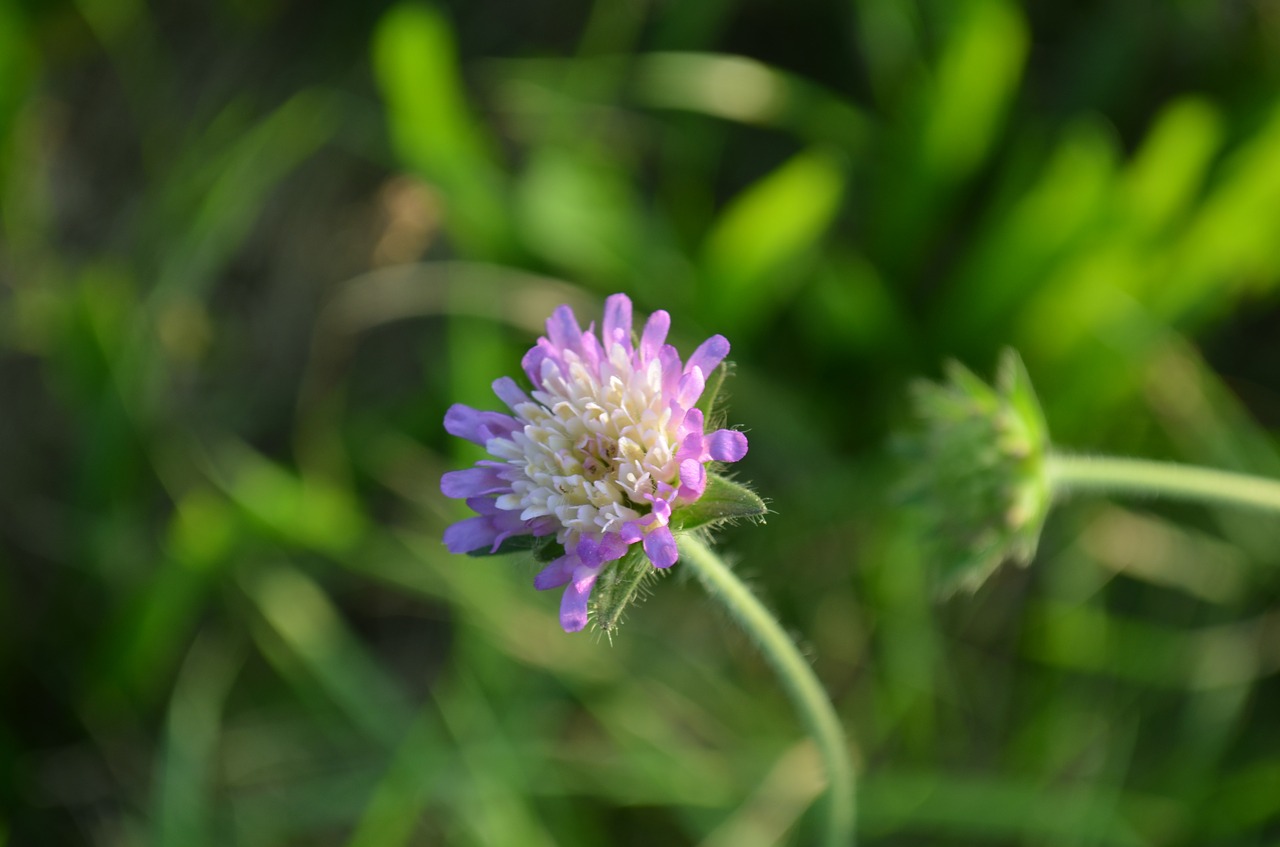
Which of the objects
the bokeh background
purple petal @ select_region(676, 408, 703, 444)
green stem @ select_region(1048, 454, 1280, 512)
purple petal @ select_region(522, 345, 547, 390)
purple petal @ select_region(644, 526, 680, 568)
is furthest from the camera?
the bokeh background

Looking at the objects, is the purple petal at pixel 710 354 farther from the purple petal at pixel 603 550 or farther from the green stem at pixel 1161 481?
the green stem at pixel 1161 481

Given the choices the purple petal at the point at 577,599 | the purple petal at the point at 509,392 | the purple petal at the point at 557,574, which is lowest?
the purple petal at the point at 577,599

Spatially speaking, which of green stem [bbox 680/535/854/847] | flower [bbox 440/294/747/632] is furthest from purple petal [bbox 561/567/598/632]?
green stem [bbox 680/535/854/847]

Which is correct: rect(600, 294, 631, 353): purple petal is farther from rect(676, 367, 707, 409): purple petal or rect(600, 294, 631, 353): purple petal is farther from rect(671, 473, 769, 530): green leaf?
rect(671, 473, 769, 530): green leaf

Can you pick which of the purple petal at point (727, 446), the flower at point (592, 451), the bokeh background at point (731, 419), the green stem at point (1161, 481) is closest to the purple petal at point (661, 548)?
the flower at point (592, 451)

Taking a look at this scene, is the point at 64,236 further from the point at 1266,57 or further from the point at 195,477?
the point at 1266,57

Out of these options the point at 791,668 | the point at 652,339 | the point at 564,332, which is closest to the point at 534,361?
the point at 564,332

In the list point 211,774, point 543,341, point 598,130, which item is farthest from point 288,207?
point 543,341
